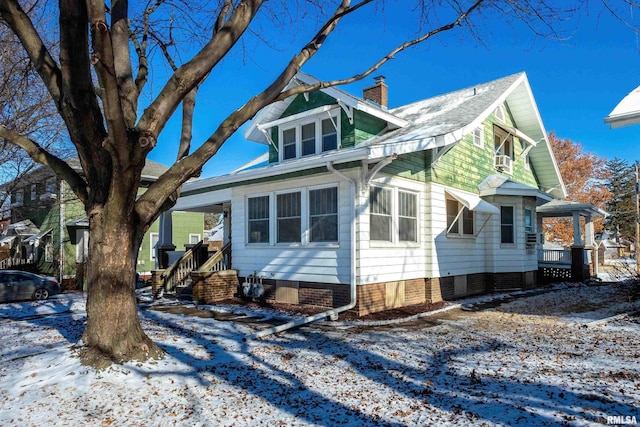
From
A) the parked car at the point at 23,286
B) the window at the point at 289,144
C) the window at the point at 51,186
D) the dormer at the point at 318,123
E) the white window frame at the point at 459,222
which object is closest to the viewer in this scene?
the dormer at the point at 318,123

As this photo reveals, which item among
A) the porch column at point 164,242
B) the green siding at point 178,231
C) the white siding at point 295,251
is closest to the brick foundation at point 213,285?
the white siding at point 295,251

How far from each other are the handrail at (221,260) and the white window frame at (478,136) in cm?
873

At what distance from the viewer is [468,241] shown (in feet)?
45.0

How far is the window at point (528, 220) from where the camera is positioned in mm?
15590

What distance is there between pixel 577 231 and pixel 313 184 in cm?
1306

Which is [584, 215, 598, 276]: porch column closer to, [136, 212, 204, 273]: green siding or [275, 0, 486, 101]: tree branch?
[275, 0, 486, 101]: tree branch

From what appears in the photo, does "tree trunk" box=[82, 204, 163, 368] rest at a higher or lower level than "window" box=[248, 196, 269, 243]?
lower

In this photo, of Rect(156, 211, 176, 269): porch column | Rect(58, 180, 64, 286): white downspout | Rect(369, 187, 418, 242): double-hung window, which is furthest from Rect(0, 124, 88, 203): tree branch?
Rect(58, 180, 64, 286): white downspout

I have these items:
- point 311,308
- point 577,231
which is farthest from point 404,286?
point 577,231

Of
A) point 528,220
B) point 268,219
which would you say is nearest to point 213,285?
point 268,219

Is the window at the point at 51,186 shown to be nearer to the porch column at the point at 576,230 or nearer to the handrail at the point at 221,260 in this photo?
the handrail at the point at 221,260

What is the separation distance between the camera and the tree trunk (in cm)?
553

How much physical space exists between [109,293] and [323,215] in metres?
5.95

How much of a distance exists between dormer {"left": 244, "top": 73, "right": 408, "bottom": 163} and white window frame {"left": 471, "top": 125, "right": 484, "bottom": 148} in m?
3.04
